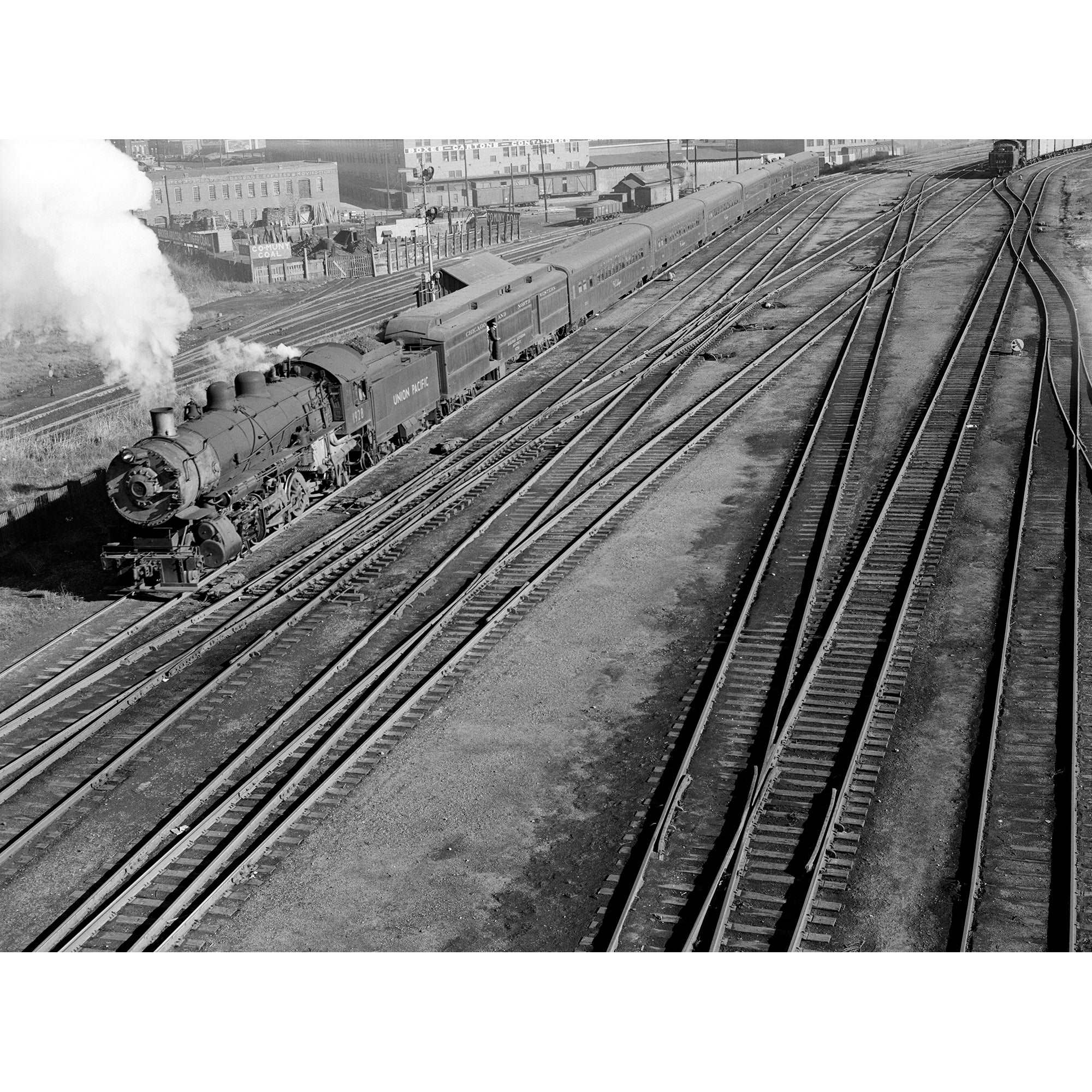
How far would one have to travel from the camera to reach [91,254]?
1973 centimetres

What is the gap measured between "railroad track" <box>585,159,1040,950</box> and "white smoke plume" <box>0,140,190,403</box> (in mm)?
12286

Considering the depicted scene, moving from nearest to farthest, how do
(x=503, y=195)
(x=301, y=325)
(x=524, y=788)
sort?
1. (x=524, y=788)
2. (x=301, y=325)
3. (x=503, y=195)

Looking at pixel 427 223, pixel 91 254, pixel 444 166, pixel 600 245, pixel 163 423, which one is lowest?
pixel 163 423

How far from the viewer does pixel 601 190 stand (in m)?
82.1

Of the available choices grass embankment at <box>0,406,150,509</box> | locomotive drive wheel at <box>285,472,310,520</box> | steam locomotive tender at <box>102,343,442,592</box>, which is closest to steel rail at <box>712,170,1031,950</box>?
steam locomotive tender at <box>102,343,442,592</box>

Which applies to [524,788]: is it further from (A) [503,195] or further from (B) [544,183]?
(A) [503,195]

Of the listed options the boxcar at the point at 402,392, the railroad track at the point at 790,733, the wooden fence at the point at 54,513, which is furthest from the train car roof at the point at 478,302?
the railroad track at the point at 790,733

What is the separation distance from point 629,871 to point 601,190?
247ft

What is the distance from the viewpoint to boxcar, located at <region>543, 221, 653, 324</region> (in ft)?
136

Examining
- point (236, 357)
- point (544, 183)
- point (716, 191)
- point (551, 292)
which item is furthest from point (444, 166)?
point (551, 292)

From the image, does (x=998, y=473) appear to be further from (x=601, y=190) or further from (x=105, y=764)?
(x=601, y=190)

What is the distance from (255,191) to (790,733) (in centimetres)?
6877

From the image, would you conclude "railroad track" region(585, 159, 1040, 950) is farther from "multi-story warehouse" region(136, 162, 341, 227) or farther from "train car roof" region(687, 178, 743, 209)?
"multi-story warehouse" region(136, 162, 341, 227)

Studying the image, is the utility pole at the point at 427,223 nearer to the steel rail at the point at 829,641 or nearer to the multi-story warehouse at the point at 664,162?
the multi-story warehouse at the point at 664,162
